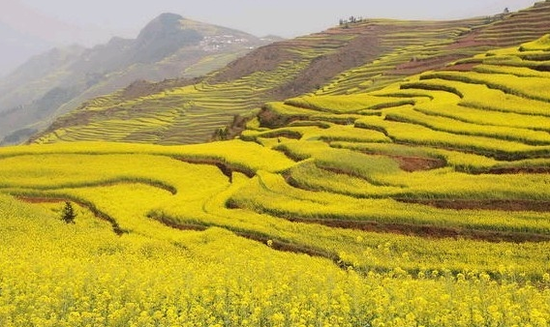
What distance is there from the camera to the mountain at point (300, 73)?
337 feet

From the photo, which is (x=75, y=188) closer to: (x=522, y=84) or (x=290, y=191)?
(x=290, y=191)

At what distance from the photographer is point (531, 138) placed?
32750 mm

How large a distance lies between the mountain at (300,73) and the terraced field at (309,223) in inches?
2146

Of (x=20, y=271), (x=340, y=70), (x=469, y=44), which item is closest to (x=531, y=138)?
(x=20, y=271)

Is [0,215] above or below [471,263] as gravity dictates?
above

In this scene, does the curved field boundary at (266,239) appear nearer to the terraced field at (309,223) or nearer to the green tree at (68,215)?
the terraced field at (309,223)

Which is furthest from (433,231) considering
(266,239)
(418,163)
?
(418,163)

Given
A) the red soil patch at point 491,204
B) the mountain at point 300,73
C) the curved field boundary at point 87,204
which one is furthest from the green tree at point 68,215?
the mountain at point 300,73

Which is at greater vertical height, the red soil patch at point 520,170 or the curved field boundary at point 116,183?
the red soil patch at point 520,170

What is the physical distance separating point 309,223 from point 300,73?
127327 mm

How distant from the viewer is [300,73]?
498ft

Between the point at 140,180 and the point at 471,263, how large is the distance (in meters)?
22.5

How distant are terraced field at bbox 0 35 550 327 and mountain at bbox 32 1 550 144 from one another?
54.5m

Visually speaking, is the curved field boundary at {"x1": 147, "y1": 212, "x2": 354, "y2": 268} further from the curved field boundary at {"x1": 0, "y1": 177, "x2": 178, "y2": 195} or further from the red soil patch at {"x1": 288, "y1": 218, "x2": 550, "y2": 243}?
the curved field boundary at {"x1": 0, "y1": 177, "x2": 178, "y2": 195}
